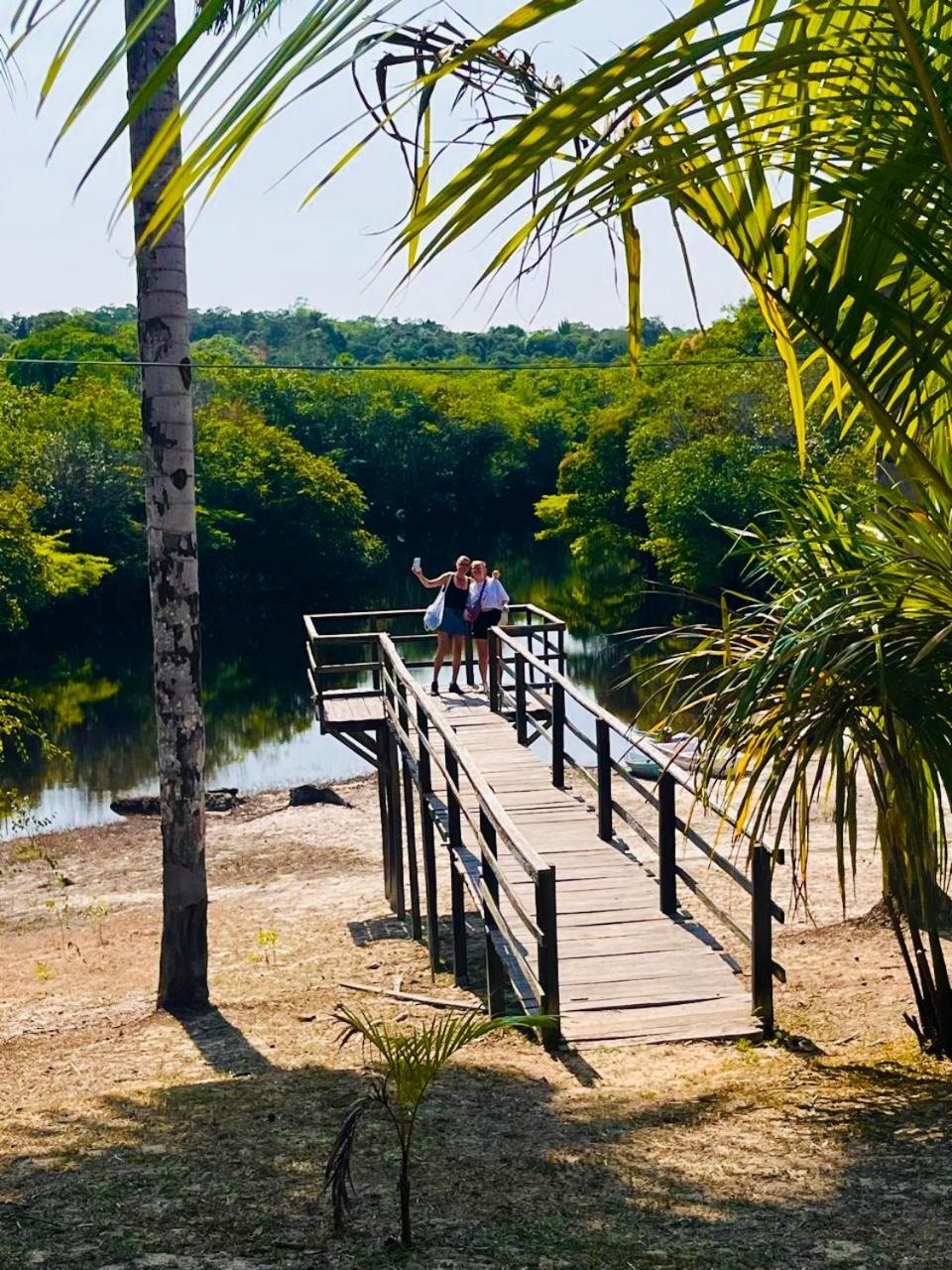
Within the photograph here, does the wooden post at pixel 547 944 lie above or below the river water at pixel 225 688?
above

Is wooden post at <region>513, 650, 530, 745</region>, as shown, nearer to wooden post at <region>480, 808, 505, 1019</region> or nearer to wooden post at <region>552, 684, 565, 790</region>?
wooden post at <region>552, 684, 565, 790</region>

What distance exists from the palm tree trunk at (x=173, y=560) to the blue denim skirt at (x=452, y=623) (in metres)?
5.77

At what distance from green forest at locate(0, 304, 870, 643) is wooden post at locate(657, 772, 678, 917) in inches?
113

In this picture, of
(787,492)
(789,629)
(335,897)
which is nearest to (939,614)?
(789,629)

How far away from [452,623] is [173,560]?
20.5ft

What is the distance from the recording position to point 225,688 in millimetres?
38156

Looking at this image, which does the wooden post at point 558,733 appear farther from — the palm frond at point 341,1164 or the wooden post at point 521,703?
the palm frond at point 341,1164

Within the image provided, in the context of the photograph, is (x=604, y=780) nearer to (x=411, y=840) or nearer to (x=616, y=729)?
(x=616, y=729)

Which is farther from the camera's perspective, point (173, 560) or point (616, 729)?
point (173, 560)

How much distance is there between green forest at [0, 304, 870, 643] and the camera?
40.8 meters

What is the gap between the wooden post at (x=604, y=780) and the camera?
9.84 m

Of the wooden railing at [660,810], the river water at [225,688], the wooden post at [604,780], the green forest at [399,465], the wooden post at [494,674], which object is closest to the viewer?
the wooden railing at [660,810]

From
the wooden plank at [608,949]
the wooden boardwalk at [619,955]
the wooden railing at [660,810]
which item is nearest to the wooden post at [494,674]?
the wooden railing at [660,810]

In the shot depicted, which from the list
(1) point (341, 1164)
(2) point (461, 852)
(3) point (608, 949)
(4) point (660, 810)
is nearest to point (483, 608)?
(2) point (461, 852)
